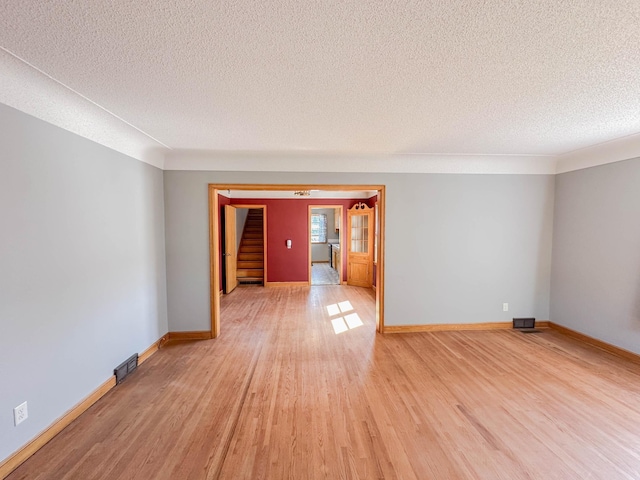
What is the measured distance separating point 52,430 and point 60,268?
43.5 inches

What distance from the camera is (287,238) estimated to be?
7102 millimetres

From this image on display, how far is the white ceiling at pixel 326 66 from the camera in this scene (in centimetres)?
117

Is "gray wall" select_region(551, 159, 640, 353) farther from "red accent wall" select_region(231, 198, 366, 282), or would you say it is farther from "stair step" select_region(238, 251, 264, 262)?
"stair step" select_region(238, 251, 264, 262)

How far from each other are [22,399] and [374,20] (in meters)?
2.87

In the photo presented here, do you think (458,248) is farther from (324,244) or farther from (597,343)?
(324,244)

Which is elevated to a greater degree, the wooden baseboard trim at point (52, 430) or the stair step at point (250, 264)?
the stair step at point (250, 264)

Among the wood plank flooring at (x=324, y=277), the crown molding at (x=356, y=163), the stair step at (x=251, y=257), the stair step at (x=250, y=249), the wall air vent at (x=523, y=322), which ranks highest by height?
the crown molding at (x=356, y=163)

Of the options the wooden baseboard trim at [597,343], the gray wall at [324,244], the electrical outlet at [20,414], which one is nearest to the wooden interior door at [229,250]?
the electrical outlet at [20,414]

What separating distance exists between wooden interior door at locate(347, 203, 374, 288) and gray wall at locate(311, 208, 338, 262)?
443cm

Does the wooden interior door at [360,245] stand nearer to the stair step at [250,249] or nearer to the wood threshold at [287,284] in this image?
the wood threshold at [287,284]

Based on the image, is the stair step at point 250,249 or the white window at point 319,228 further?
the white window at point 319,228

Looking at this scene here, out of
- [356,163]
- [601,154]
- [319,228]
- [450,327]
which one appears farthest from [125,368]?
[319,228]

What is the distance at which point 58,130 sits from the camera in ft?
6.66

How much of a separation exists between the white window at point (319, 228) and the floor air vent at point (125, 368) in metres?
9.16
